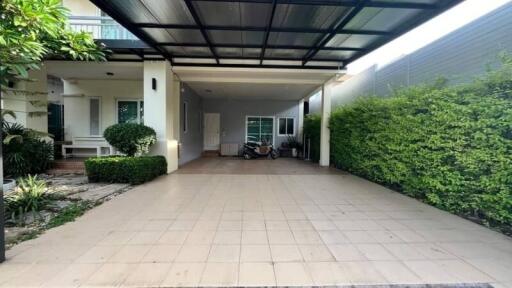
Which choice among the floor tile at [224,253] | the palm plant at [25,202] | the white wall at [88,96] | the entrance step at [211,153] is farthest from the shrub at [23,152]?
the entrance step at [211,153]

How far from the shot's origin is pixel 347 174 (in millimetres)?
7398

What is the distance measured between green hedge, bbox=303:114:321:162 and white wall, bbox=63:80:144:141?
630 cm

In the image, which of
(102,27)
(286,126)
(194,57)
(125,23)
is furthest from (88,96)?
(286,126)

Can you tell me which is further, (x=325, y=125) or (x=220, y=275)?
(x=325, y=125)

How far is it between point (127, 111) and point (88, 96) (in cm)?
136

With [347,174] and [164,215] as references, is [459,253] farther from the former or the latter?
[347,174]

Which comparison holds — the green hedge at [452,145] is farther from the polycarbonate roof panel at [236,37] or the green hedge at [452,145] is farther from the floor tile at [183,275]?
the floor tile at [183,275]

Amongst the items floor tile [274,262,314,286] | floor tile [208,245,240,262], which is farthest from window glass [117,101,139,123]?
floor tile [274,262,314,286]

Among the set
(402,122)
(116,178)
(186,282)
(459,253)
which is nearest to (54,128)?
(116,178)

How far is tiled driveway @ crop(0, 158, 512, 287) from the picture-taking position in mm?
2189

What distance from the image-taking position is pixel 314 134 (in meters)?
10.4

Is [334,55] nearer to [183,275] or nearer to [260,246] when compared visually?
[260,246]

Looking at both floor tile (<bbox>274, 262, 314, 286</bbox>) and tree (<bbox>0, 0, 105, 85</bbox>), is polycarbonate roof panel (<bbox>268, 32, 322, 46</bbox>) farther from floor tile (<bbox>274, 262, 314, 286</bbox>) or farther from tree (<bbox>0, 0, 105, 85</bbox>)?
floor tile (<bbox>274, 262, 314, 286</bbox>)

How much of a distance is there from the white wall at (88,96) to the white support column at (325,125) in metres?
6.20
